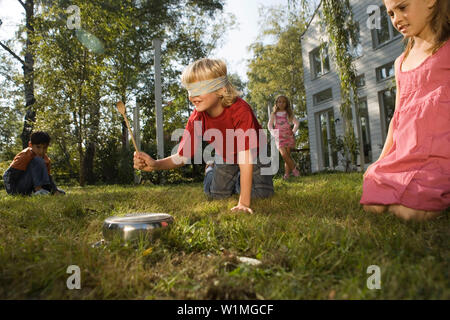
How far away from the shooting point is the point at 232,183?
3.43 meters

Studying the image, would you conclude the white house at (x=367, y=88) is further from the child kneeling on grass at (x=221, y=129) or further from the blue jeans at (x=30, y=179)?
the blue jeans at (x=30, y=179)

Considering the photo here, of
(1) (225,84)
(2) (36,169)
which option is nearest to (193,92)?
(1) (225,84)

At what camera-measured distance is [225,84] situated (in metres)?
2.56

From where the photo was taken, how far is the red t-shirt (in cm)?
256

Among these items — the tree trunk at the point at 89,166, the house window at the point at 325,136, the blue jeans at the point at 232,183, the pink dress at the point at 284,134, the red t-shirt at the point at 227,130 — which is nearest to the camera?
the red t-shirt at the point at 227,130

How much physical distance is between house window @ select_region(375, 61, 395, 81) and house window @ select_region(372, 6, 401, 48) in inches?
30.5

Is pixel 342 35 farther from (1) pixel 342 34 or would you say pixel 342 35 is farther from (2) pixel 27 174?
(2) pixel 27 174

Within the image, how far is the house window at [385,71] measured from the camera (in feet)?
33.2

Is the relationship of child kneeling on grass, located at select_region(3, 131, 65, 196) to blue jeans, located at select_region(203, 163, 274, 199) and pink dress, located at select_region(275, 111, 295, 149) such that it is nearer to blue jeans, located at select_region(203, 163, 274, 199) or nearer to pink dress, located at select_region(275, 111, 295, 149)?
blue jeans, located at select_region(203, 163, 274, 199)

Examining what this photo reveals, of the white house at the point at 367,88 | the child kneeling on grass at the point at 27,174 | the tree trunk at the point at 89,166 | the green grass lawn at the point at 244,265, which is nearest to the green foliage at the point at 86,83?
the tree trunk at the point at 89,166

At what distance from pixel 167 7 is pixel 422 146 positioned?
51.2 ft

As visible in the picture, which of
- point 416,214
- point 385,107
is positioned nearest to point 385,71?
point 385,107

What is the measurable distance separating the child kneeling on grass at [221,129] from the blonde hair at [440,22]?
136cm
